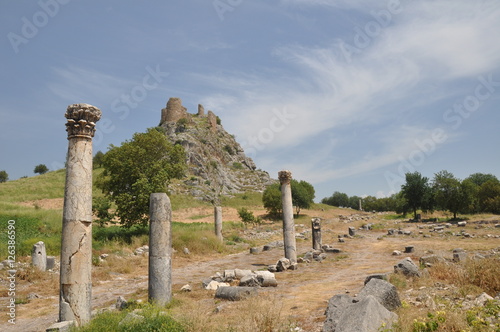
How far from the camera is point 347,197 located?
404ft

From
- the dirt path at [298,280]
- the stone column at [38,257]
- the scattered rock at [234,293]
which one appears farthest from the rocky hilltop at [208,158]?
the scattered rock at [234,293]

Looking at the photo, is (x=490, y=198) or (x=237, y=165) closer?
(x=490, y=198)

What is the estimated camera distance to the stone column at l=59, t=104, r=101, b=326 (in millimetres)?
7688

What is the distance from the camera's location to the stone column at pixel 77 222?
7688 millimetres

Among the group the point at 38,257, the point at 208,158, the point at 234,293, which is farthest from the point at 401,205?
the point at 38,257

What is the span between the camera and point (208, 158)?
254ft

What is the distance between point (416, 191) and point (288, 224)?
A: 114ft

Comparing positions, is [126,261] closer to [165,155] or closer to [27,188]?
[165,155]

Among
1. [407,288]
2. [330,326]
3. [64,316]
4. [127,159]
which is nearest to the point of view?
[330,326]

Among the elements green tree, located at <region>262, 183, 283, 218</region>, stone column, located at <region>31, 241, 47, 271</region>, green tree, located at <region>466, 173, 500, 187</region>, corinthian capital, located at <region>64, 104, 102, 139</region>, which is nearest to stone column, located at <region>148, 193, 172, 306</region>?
corinthian capital, located at <region>64, 104, 102, 139</region>

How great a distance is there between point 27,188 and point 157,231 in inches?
2249

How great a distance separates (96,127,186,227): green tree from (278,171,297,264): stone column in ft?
31.2

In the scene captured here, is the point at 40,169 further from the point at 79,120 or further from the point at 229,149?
the point at 79,120

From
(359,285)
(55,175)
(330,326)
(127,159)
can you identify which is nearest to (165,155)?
(127,159)
